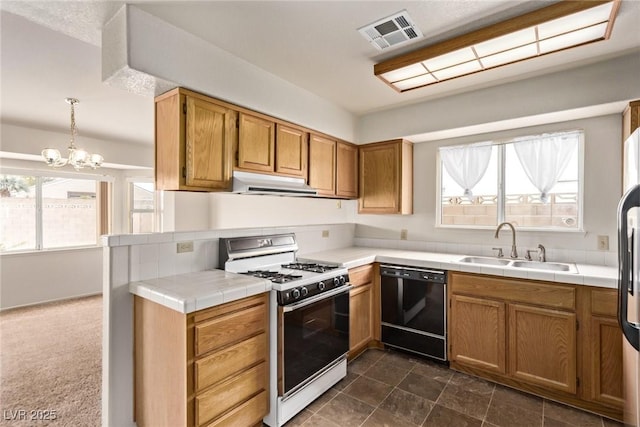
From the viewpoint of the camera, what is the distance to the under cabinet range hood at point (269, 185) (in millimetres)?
2381

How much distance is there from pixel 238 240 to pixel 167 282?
2.12ft

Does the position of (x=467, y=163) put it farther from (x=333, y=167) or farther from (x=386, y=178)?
(x=333, y=167)

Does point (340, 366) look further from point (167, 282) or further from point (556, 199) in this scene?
point (556, 199)

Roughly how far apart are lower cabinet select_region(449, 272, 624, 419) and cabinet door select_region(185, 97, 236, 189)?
84.7 inches

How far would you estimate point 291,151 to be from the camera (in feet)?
9.64

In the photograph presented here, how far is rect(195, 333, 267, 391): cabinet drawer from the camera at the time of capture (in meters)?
1.66

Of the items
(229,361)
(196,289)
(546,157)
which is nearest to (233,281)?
(196,289)

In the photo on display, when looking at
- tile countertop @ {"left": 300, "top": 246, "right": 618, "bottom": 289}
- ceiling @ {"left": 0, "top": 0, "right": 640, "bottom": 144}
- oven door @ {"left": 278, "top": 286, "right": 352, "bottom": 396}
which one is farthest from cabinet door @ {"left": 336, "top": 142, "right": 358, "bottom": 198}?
oven door @ {"left": 278, "top": 286, "right": 352, "bottom": 396}

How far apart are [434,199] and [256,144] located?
2.13 meters

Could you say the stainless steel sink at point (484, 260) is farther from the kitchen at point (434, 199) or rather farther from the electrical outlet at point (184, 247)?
the electrical outlet at point (184, 247)

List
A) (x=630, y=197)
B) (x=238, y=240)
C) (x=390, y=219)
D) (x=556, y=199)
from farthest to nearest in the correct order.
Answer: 1. (x=390, y=219)
2. (x=556, y=199)
3. (x=238, y=240)
4. (x=630, y=197)

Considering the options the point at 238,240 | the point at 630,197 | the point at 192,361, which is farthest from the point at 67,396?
the point at 630,197

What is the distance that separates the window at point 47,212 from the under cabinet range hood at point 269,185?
4.54m

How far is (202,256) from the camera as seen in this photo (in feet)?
7.79
